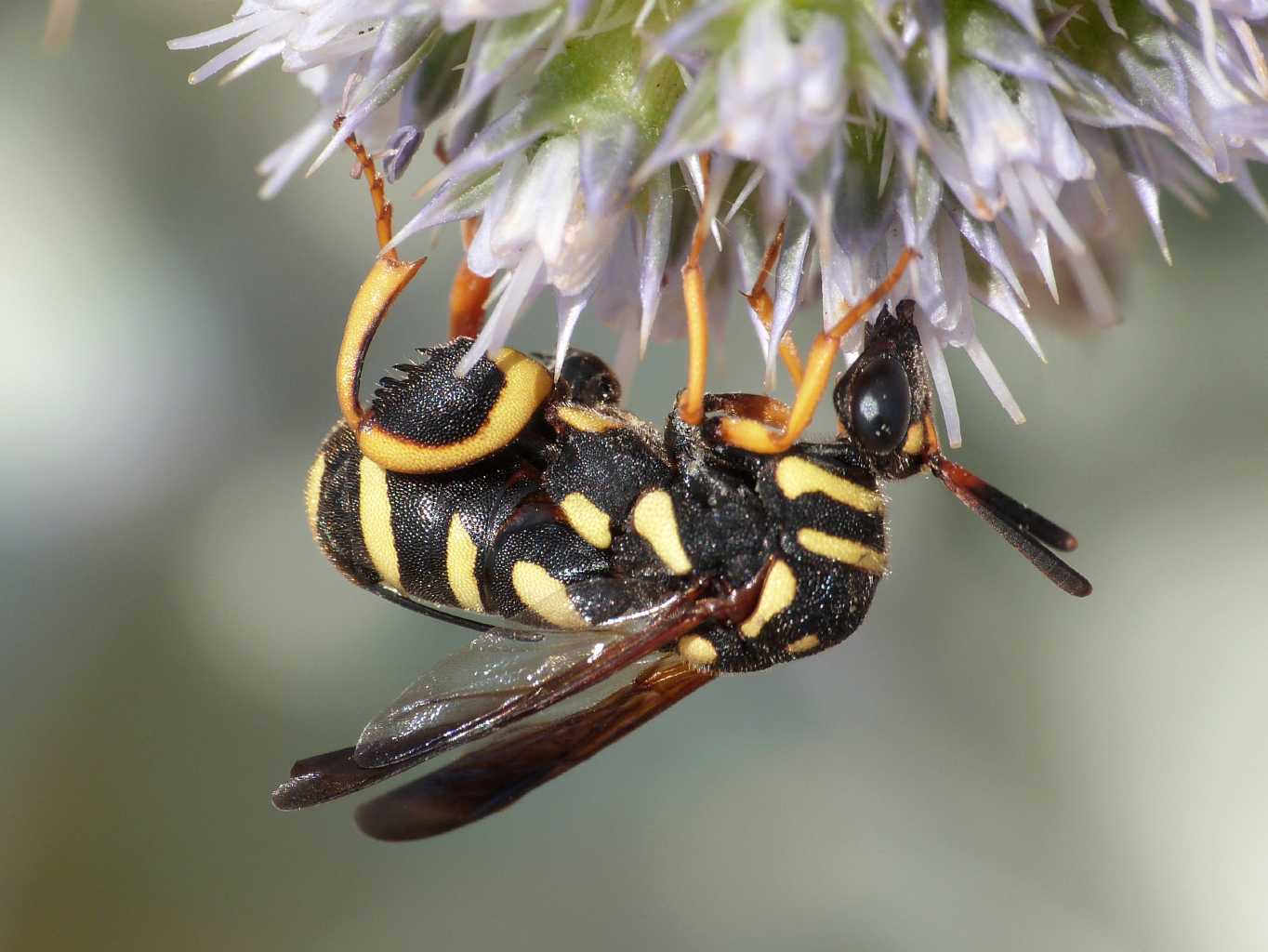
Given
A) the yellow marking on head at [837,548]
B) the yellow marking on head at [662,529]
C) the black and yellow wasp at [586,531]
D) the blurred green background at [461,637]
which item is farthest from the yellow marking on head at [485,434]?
the blurred green background at [461,637]

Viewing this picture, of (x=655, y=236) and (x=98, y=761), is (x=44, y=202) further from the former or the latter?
(x=655, y=236)

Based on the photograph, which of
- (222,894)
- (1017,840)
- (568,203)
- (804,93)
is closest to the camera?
(804,93)

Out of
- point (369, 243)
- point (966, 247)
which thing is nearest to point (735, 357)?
point (369, 243)

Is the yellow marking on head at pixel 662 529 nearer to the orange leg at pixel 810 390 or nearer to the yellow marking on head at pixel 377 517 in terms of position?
the orange leg at pixel 810 390

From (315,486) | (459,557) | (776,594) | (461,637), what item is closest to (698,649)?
(776,594)

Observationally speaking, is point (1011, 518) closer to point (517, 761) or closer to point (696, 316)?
point (696, 316)
